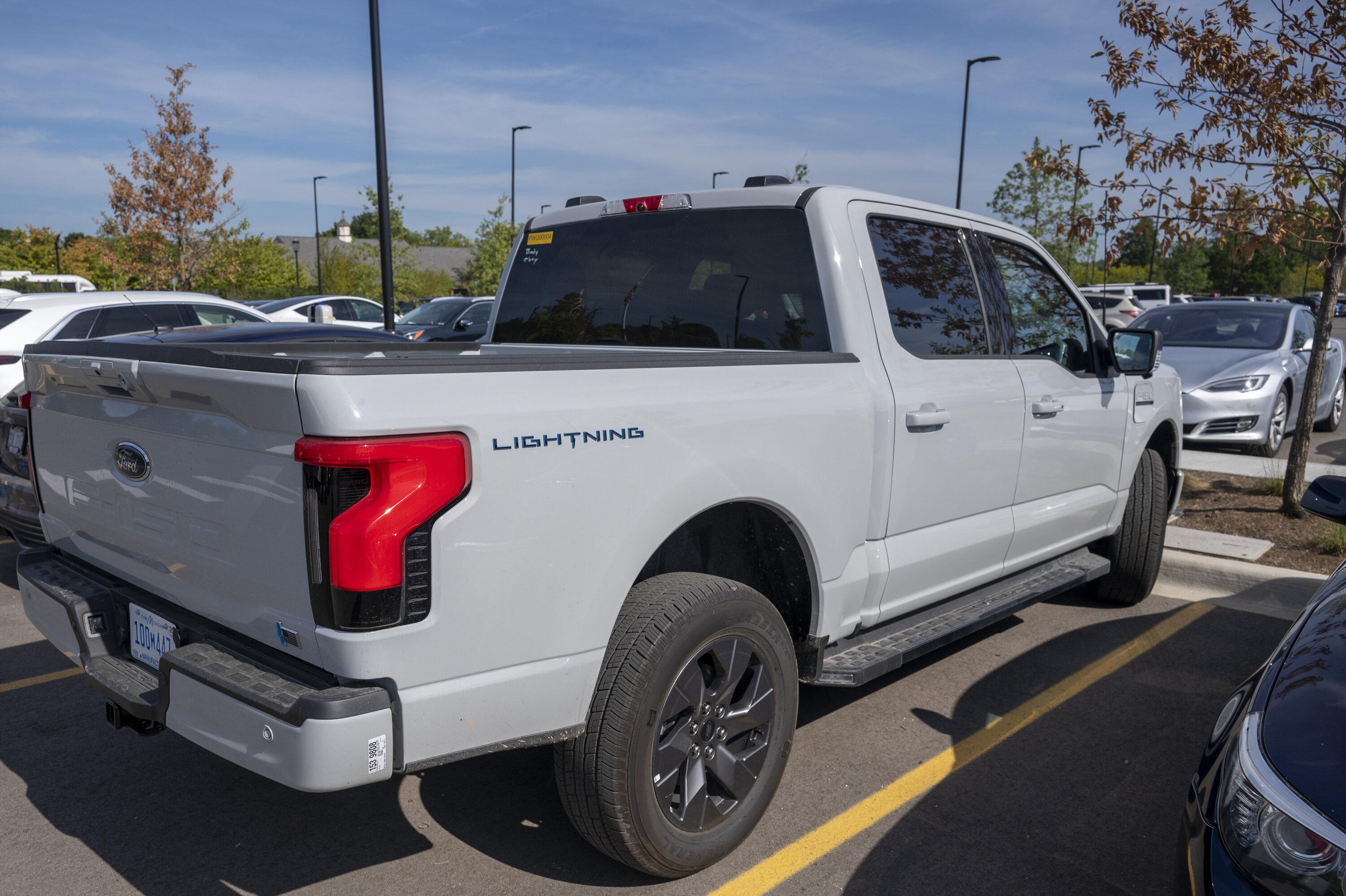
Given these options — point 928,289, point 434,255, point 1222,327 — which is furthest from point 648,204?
point 434,255

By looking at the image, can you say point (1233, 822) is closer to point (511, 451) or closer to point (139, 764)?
point (511, 451)

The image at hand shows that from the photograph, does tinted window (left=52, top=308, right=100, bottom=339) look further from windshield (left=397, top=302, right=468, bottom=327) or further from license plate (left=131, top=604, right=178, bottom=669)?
windshield (left=397, top=302, right=468, bottom=327)

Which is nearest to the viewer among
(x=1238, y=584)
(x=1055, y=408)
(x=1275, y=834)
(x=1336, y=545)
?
(x=1275, y=834)

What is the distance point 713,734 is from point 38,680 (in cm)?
339

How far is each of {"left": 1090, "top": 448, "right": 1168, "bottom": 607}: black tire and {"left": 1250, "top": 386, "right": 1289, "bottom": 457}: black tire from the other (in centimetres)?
583

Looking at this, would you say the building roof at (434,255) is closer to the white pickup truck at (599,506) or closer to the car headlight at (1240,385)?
the car headlight at (1240,385)

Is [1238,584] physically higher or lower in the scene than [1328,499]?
lower

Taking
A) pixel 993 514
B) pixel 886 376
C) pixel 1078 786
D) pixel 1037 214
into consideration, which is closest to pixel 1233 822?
pixel 1078 786

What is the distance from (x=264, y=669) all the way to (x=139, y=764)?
179 centimetres

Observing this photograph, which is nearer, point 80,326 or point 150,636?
point 150,636

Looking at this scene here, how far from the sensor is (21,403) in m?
3.45

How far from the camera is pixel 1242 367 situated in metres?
10.5

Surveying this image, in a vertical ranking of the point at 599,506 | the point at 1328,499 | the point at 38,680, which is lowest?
the point at 38,680

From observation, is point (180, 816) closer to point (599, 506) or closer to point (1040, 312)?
point (599, 506)
